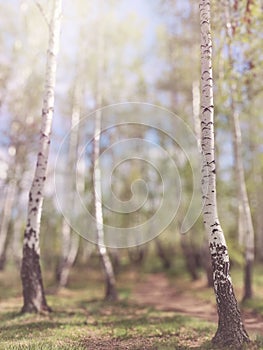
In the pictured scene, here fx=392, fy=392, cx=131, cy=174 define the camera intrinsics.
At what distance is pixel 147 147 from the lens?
25.3 m

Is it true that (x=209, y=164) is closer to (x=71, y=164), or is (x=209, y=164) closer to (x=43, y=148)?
(x=43, y=148)

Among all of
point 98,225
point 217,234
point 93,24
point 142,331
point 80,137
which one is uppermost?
point 93,24

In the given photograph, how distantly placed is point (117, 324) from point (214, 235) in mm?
3845

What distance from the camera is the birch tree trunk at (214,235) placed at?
7.07 metres

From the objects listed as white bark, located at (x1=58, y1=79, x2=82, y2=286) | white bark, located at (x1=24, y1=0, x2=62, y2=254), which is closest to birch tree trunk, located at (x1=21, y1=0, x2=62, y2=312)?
white bark, located at (x1=24, y1=0, x2=62, y2=254)

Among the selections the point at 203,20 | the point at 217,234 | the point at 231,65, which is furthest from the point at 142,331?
the point at 231,65

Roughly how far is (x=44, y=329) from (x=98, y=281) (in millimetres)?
14287

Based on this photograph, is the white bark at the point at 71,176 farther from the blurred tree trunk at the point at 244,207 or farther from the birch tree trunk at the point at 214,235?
the birch tree trunk at the point at 214,235

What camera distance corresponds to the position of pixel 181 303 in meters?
14.5

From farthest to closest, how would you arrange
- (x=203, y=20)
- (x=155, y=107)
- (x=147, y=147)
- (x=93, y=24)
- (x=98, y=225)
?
1. (x=147, y=147)
2. (x=155, y=107)
3. (x=93, y=24)
4. (x=98, y=225)
5. (x=203, y=20)

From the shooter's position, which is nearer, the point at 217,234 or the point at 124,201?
the point at 217,234

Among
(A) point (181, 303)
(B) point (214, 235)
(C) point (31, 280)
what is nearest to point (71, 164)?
(A) point (181, 303)

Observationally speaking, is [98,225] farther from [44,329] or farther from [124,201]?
[124,201]

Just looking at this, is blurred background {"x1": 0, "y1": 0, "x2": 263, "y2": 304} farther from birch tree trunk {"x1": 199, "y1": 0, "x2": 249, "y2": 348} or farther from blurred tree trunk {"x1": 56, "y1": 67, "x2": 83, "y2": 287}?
birch tree trunk {"x1": 199, "y1": 0, "x2": 249, "y2": 348}
